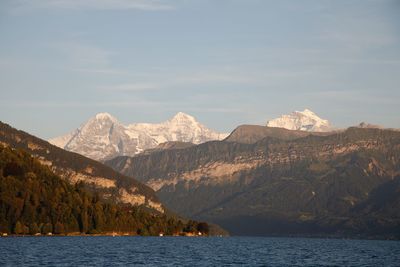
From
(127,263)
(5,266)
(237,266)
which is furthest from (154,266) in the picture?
(5,266)

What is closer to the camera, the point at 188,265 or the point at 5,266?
the point at 5,266

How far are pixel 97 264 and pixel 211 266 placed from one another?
27.5 m

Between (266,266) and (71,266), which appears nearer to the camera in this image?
(71,266)

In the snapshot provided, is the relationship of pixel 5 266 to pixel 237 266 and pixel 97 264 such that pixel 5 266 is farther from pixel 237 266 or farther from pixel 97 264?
pixel 237 266

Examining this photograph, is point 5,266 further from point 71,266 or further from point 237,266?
point 237,266

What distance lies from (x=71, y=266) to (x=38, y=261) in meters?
14.7

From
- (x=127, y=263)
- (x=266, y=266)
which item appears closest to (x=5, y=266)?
(x=127, y=263)

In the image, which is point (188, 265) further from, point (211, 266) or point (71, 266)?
point (71, 266)

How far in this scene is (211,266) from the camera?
19725cm

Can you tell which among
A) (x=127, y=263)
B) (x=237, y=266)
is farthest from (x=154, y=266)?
(x=237, y=266)

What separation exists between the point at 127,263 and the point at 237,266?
26378 millimetres

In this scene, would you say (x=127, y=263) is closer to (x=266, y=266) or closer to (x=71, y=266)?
(x=71, y=266)

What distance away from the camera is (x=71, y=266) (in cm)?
17962

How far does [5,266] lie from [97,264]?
2388cm
